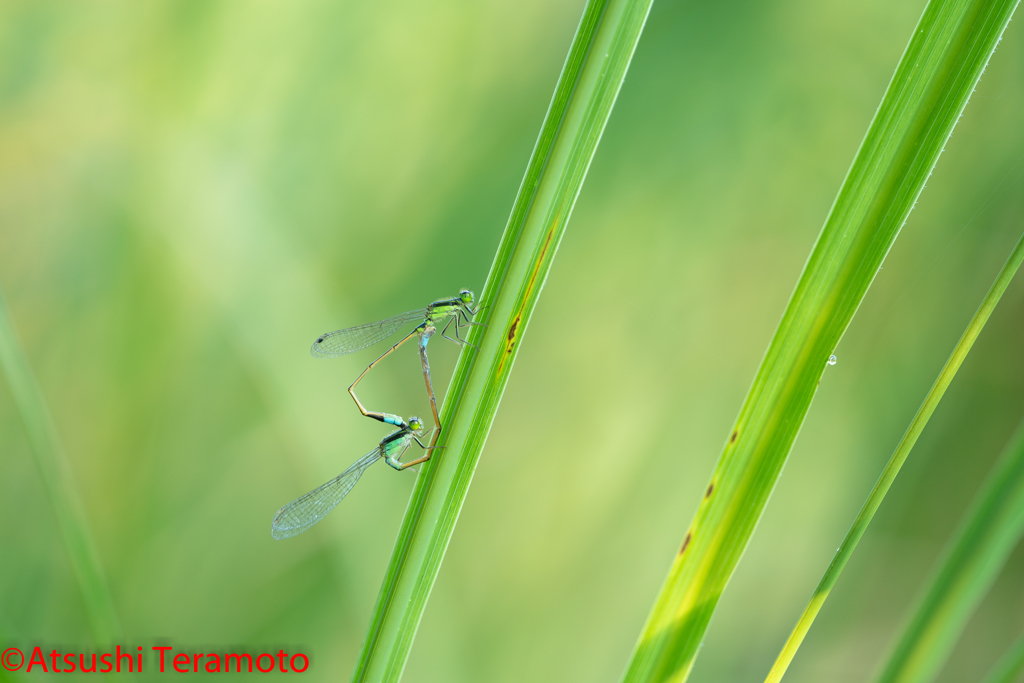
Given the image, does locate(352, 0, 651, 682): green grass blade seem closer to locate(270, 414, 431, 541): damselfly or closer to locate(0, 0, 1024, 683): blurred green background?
locate(270, 414, 431, 541): damselfly

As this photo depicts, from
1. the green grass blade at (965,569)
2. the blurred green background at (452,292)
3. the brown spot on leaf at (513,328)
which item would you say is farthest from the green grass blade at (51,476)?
the green grass blade at (965,569)

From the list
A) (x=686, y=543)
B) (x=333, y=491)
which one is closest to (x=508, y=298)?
(x=686, y=543)

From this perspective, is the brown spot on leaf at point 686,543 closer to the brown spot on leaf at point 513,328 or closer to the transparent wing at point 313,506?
the brown spot on leaf at point 513,328

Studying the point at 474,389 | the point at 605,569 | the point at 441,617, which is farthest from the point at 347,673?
the point at 474,389

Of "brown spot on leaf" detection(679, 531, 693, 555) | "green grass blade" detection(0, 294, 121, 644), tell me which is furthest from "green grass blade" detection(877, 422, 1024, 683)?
"green grass blade" detection(0, 294, 121, 644)

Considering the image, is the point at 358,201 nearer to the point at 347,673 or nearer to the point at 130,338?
the point at 130,338

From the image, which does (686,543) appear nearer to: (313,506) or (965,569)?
(965,569)
